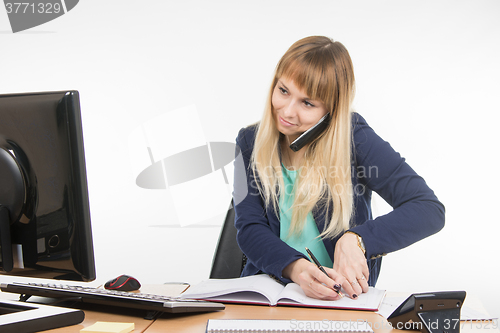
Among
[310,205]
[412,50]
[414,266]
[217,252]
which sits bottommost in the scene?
[414,266]

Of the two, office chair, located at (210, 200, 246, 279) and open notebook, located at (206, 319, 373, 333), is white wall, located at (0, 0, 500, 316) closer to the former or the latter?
office chair, located at (210, 200, 246, 279)

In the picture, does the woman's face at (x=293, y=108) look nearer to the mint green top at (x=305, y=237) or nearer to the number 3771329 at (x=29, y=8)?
the mint green top at (x=305, y=237)

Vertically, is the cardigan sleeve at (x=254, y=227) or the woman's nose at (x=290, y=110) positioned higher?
the woman's nose at (x=290, y=110)

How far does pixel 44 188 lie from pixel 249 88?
6.90 ft

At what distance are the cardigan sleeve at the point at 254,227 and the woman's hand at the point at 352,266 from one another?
116 mm

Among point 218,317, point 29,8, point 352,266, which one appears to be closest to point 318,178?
point 352,266

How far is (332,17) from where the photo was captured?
262cm

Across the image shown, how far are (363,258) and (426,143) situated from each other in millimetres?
1840

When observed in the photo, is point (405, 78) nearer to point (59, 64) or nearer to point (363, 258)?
point (363, 258)

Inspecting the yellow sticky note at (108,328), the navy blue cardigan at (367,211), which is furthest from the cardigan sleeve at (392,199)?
the yellow sticky note at (108,328)

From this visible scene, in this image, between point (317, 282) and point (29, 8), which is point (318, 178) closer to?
point (317, 282)

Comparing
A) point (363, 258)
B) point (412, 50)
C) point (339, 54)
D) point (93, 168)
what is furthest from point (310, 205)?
point (93, 168)

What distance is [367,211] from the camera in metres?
1.34

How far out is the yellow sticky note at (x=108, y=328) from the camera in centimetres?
65
